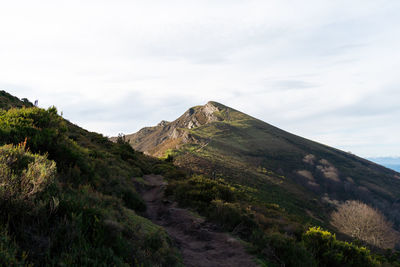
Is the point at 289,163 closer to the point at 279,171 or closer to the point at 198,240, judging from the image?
the point at 279,171

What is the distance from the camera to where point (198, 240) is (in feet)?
29.0

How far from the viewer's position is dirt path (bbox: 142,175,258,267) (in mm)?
7125

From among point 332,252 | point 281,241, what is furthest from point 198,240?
point 332,252

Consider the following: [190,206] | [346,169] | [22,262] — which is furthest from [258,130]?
[22,262]

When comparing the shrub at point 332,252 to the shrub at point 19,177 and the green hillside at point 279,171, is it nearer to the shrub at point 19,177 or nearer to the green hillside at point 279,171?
the shrub at point 19,177

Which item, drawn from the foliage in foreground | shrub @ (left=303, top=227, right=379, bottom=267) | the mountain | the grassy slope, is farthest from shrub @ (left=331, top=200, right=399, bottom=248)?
the foliage in foreground

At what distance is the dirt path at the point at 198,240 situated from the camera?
712cm

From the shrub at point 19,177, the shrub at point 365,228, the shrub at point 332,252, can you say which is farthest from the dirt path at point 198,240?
the shrub at point 365,228

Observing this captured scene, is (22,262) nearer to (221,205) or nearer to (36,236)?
(36,236)

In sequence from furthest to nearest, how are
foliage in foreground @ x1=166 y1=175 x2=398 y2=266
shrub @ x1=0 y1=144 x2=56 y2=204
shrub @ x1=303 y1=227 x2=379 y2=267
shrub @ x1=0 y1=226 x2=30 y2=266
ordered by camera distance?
1. shrub @ x1=303 y1=227 x2=379 y2=267
2. foliage in foreground @ x1=166 y1=175 x2=398 y2=266
3. shrub @ x1=0 y1=144 x2=56 y2=204
4. shrub @ x1=0 y1=226 x2=30 y2=266

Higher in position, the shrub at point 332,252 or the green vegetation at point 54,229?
the green vegetation at point 54,229

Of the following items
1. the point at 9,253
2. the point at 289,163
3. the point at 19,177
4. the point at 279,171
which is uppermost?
the point at 289,163

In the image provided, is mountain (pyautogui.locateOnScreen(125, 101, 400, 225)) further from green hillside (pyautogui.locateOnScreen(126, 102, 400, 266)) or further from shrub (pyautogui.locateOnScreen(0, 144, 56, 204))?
shrub (pyautogui.locateOnScreen(0, 144, 56, 204))

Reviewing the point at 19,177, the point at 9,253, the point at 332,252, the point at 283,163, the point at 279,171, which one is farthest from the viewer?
the point at 283,163
